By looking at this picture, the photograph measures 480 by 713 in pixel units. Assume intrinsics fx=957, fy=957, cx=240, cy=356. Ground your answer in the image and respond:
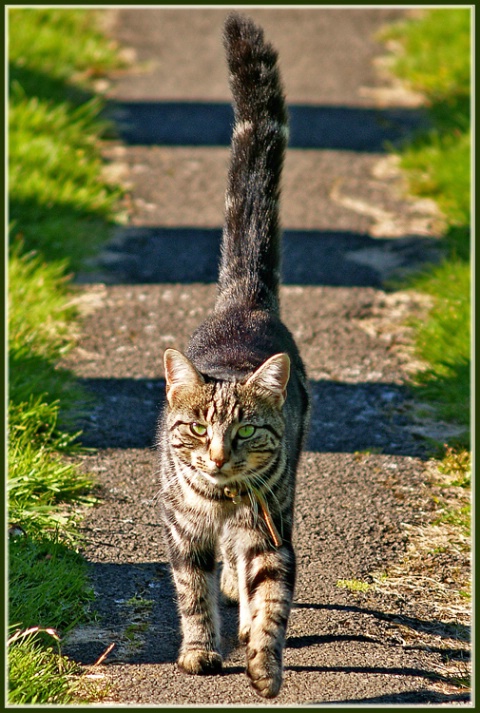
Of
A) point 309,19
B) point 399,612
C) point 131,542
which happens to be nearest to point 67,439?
point 131,542

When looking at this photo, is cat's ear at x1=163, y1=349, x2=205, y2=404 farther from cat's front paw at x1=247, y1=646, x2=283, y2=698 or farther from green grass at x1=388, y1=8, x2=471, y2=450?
green grass at x1=388, y1=8, x2=471, y2=450

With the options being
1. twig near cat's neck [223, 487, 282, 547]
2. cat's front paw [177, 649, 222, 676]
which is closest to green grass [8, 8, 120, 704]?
cat's front paw [177, 649, 222, 676]

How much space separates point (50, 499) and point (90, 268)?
258 cm

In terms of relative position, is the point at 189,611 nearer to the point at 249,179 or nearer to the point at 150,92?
the point at 249,179

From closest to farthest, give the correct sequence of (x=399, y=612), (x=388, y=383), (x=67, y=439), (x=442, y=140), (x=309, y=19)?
(x=399, y=612) < (x=67, y=439) < (x=388, y=383) < (x=442, y=140) < (x=309, y=19)

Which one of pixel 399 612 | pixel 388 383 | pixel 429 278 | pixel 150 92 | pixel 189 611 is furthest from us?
pixel 150 92

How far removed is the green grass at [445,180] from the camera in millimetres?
5078

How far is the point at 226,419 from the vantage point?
3008 millimetres

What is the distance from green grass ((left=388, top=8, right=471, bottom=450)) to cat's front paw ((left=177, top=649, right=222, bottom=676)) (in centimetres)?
193

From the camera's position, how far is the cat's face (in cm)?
299

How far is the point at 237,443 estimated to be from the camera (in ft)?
9.88

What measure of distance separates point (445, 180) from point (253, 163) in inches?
141

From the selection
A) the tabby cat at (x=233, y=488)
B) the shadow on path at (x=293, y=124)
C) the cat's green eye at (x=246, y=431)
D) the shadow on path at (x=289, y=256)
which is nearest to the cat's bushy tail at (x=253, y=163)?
the tabby cat at (x=233, y=488)

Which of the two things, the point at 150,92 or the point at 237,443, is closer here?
the point at 237,443
